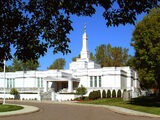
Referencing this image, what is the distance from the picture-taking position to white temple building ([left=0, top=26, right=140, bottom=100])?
5100cm

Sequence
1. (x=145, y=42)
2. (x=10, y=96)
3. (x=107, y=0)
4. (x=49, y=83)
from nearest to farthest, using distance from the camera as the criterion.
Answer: (x=107, y=0)
(x=145, y=42)
(x=10, y=96)
(x=49, y=83)

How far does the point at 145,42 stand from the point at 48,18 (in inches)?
1116

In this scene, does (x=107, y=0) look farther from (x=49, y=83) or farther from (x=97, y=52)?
(x=97, y=52)

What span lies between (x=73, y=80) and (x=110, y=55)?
102ft

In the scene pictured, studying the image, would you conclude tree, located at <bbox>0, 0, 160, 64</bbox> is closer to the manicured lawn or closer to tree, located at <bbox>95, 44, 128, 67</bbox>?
the manicured lawn

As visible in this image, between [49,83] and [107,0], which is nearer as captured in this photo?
[107,0]

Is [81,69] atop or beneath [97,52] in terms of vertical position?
beneath

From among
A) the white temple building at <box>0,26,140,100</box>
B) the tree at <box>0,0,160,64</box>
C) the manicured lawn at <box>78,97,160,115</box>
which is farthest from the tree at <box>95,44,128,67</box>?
the tree at <box>0,0,160,64</box>

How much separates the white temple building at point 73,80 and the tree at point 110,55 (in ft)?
54.1

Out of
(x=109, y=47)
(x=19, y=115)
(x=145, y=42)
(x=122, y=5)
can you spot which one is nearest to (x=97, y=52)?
(x=109, y=47)

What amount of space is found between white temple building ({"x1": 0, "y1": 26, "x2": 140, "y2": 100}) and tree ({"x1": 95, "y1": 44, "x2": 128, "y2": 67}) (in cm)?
1649

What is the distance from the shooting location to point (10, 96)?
5062cm

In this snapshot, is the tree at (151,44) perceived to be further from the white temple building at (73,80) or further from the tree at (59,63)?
the tree at (59,63)

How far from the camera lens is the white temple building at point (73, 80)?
51000mm
